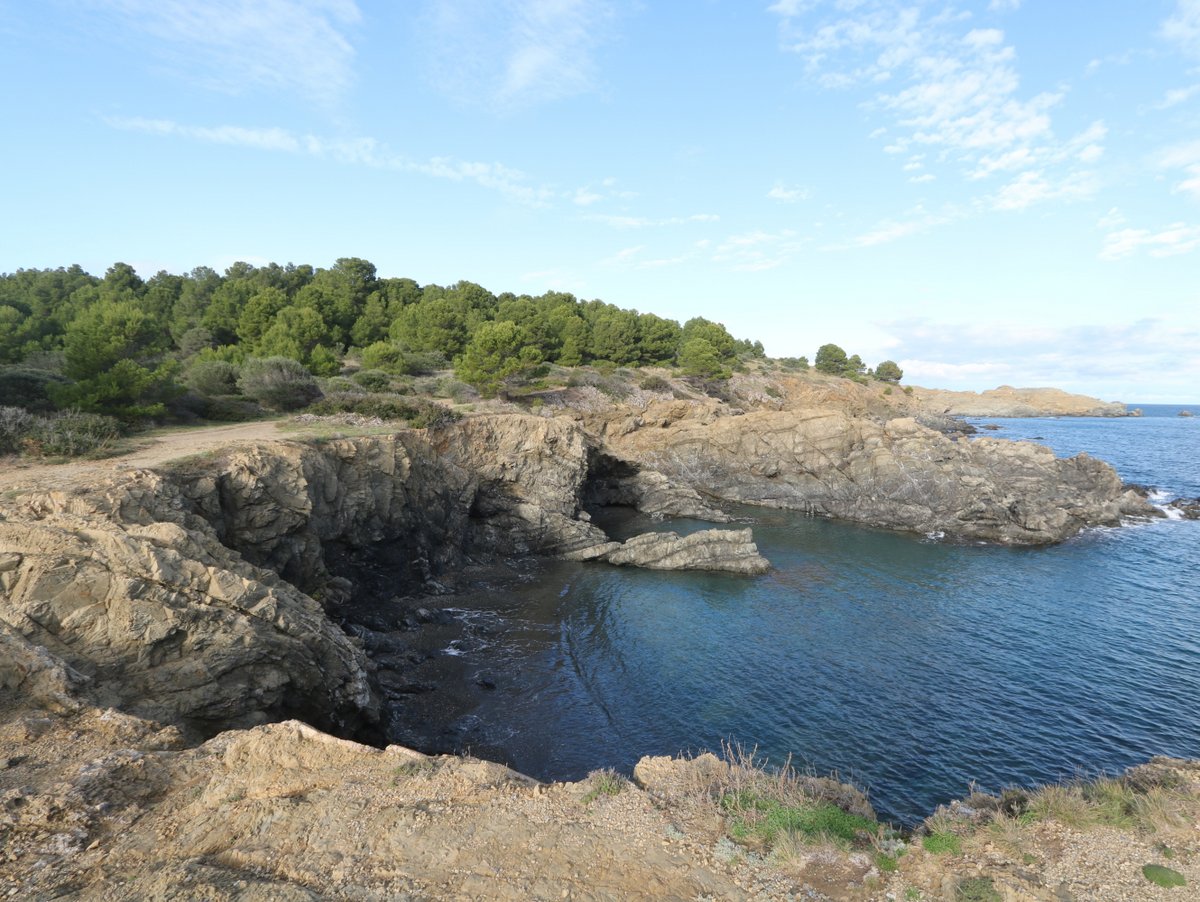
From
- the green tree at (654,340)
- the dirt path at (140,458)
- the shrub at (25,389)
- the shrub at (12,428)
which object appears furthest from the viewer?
the green tree at (654,340)

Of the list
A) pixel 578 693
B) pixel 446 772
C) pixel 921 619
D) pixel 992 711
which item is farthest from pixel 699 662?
pixel 446 772

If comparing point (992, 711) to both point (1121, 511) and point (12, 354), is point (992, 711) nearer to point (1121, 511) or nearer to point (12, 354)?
point (1121, 511)

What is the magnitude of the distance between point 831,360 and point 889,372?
18661mm

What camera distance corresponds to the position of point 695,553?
3762 cm

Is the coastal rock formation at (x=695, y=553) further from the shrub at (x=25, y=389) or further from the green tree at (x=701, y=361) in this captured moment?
the green tree at (x=701, y=361)

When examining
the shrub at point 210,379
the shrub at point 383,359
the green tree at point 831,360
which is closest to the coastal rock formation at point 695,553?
the shrub at point 210,379

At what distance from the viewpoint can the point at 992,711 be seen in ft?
72.4

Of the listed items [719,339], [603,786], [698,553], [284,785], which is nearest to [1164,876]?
[603,786]

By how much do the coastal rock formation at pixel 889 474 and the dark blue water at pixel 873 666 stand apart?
216 inches

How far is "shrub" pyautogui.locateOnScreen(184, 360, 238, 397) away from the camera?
127ft

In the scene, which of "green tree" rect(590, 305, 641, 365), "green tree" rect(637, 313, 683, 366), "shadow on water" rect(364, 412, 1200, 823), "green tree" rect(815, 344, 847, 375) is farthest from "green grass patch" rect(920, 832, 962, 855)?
"green tree" rect(815, 344, 847, 375)

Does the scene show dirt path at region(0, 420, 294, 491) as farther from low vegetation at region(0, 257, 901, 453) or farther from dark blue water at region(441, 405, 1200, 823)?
dark blue water at region(441, 405, 1200, 823)

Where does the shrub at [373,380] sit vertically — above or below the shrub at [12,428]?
above

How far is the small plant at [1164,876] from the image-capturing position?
8977mm
